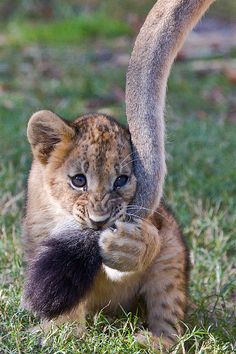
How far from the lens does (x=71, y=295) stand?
4.60 meters

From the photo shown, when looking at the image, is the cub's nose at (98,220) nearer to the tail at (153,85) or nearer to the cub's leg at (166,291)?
the tail at (153,85)

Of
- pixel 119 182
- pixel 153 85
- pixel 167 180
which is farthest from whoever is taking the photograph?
pixel 167 180

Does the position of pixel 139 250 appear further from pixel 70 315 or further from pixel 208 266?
pixel 208 266

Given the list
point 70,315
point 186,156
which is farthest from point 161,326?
point 186,156

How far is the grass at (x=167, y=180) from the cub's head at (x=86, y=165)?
2.01 ft

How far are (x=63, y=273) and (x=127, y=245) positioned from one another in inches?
12.8

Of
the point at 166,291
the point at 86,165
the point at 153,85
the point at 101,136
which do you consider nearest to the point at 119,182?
the point at 86,165

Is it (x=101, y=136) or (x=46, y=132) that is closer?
(x=101, y=136)

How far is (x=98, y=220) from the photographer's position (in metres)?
4.57

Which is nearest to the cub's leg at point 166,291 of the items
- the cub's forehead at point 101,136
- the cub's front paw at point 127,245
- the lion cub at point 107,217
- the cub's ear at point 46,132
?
the lion cub at point 107,217

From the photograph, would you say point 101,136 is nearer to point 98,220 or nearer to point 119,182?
point 119,182

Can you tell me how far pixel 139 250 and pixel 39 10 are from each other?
35.8 ft

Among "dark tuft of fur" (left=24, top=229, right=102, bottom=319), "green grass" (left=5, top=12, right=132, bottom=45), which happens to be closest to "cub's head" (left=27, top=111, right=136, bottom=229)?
"dark tuft of fur" (left=24, top=229, right=102, bottom=319)

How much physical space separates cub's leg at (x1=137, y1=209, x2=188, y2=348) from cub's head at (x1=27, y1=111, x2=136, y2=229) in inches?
23.9
